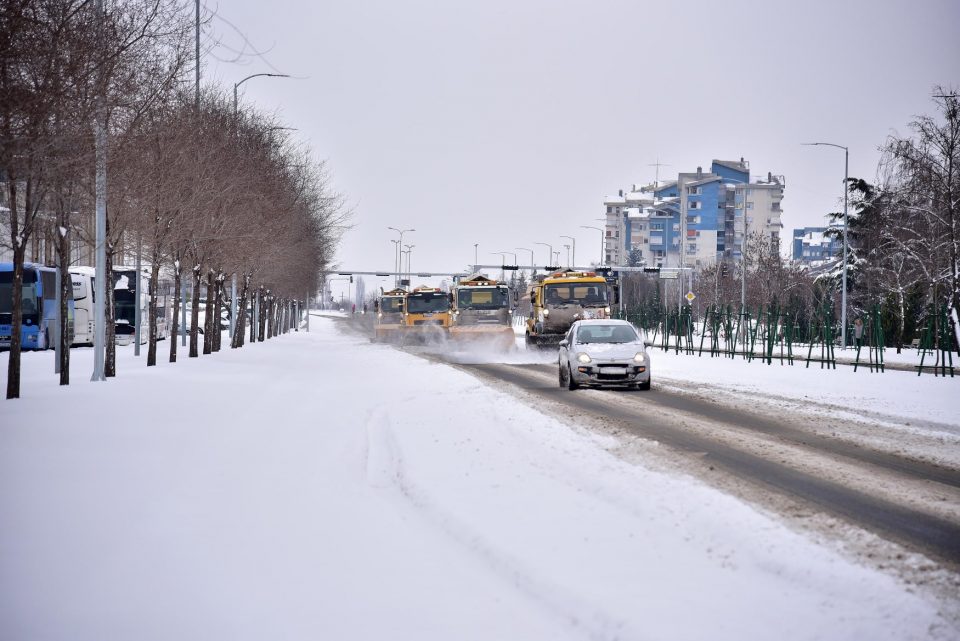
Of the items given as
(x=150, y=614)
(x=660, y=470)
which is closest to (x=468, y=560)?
(x=150, y=614)

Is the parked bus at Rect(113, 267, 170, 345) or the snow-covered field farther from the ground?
the parked bus at Rect(113, 267, 170, 345)

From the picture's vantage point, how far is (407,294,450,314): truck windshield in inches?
1908

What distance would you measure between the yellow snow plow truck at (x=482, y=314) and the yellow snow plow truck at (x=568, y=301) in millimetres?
4116

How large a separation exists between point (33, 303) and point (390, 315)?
18.2 m

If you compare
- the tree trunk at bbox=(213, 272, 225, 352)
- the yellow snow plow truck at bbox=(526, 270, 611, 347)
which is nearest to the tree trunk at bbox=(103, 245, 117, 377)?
the tree trunk at bbox=(213, 272, 225, 352)

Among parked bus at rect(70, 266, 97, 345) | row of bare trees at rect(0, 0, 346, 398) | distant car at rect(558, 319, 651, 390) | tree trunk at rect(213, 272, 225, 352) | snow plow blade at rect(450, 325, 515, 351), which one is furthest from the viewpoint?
snow plow blade at rect(450, 325, 515, 351)

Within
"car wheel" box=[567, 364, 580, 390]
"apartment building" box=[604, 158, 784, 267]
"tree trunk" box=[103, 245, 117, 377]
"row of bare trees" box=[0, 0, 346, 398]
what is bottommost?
"car wheel" box=[567, 364, 580, 390]

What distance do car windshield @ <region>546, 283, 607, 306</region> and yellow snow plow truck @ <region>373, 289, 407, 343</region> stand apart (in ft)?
44.7

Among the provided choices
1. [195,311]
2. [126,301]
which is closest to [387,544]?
[195,311]

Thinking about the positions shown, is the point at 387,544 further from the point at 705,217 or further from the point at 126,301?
the point at 705,217

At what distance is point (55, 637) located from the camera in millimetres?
5309

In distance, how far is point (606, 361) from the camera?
22.0 m

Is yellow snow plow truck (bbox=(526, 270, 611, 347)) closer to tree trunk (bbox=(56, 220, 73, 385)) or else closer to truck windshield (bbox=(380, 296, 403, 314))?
truck windshield (bbox=(380, 296, 403, 314))

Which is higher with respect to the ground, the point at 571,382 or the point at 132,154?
the point at 132,154
